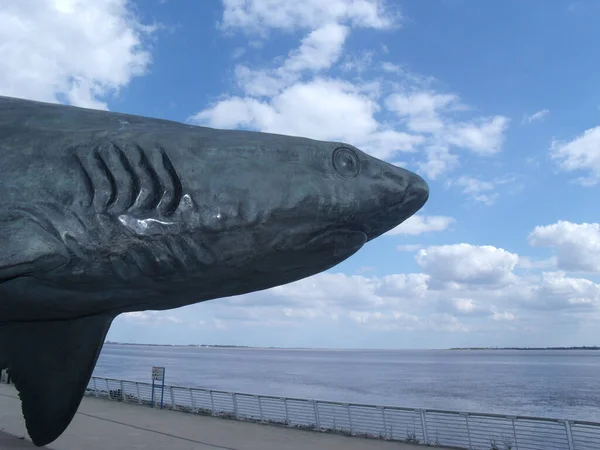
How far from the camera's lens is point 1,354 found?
3.79 m

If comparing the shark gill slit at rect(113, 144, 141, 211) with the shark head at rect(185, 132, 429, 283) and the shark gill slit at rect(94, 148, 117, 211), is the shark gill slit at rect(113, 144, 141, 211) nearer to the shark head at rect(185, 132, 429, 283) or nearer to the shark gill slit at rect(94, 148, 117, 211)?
the shark gill slit at rect(94, 148, 117, 211)

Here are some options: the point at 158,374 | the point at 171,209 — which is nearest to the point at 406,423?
the point at 158,374

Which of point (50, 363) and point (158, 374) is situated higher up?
point (50, 363)

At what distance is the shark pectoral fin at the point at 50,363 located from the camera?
366 centimetres

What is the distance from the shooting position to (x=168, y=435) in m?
11.3

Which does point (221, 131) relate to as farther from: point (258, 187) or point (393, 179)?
point (393, 179)

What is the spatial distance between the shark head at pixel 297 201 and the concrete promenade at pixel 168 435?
8.02 meters

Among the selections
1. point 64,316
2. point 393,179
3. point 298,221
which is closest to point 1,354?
point 64,316

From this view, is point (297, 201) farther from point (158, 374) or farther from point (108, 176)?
point (158, 374)

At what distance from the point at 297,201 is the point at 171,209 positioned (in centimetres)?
62

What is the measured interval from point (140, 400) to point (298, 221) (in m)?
17.1

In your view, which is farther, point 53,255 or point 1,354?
point 1,354

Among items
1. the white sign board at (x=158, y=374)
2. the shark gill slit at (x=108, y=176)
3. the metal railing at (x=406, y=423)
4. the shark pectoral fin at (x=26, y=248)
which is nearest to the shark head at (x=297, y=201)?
the shark gill slit at (x=108, y=176)

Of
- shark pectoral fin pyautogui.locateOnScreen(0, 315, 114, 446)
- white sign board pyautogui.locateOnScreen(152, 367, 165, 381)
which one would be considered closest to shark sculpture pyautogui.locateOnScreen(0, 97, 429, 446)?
shark pectoral fin pyautogui.locateOnScreen(0, 315, 114, 446)
